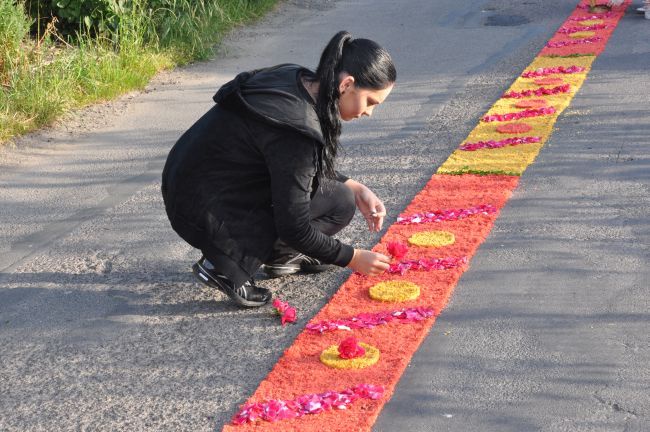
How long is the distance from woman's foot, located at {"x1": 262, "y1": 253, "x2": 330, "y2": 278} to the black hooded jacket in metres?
0.35

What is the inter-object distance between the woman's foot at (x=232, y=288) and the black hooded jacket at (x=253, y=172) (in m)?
0.14

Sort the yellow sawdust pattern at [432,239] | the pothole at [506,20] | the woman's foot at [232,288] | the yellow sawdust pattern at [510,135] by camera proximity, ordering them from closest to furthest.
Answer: the woman's foot at [232,288] → the yellow sawdust pattern at [432,239] → the yellow sawdust pattern at [510,135] → the pothole at [506,20]

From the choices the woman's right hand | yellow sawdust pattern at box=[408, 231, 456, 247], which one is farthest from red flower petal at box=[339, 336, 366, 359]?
yellow sawdust pattern at box=[408, 231, 456, 247]

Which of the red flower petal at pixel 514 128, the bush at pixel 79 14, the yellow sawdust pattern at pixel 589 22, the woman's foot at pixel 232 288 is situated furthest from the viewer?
the yellow sawdust pattern at pixel 589 22

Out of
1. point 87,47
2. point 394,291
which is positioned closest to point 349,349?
point 394,291

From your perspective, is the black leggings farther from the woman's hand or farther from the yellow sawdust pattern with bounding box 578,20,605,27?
the yellow sawdust pattern with bounding box 578,20,605,27

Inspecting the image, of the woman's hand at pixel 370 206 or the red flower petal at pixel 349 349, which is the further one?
the woman's hand at pixel 370 206

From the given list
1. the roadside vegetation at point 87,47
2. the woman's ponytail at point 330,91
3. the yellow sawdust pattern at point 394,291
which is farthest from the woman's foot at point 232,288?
the roadside vegetation at point 87,47

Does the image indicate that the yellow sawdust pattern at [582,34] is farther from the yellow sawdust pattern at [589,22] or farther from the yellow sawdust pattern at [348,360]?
the yellow sawdust pattern at [348,360]

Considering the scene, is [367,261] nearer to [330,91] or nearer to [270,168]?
[270,168]

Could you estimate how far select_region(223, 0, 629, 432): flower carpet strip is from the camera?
142 inches

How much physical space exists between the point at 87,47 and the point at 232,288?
558 cm

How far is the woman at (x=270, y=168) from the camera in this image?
3.96 m

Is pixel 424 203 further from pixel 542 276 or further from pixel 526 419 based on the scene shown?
pixel 526 419
